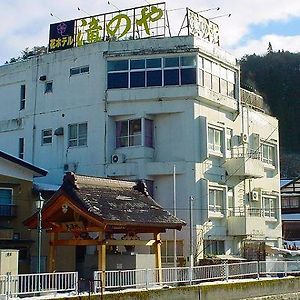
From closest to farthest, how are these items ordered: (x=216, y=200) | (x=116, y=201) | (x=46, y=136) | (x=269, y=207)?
1. (x=116, y=201)
2. (x=216, y=200)
3. (x=46, y=136)
4. (x=269, y=207)

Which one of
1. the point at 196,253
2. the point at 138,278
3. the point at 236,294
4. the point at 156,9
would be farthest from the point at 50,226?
the point at 156,9

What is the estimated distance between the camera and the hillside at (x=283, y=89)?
11038 centimetres

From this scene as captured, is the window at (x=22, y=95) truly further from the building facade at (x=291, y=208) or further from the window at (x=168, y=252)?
the building facade at (x=291, y=208)

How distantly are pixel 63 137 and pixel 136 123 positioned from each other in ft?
14.9

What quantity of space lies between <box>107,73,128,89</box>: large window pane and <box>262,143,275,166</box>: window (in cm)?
1089

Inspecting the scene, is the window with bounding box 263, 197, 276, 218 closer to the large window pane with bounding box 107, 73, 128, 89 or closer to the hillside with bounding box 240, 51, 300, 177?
the large window pane with bounding box 107, 73, 128, 89

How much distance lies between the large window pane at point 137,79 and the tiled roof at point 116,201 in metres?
8.03

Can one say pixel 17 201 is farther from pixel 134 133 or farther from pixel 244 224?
pixel 244 224

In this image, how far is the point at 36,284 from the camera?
61.3 feet

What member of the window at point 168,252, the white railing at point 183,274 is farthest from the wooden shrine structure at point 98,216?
the window at point 168,252

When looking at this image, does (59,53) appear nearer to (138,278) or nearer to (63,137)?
(63,137)

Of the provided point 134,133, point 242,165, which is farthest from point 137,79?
point 242,165

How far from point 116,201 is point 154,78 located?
10.7 meters

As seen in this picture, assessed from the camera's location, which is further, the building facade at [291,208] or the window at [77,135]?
the building facade at [291,208]
